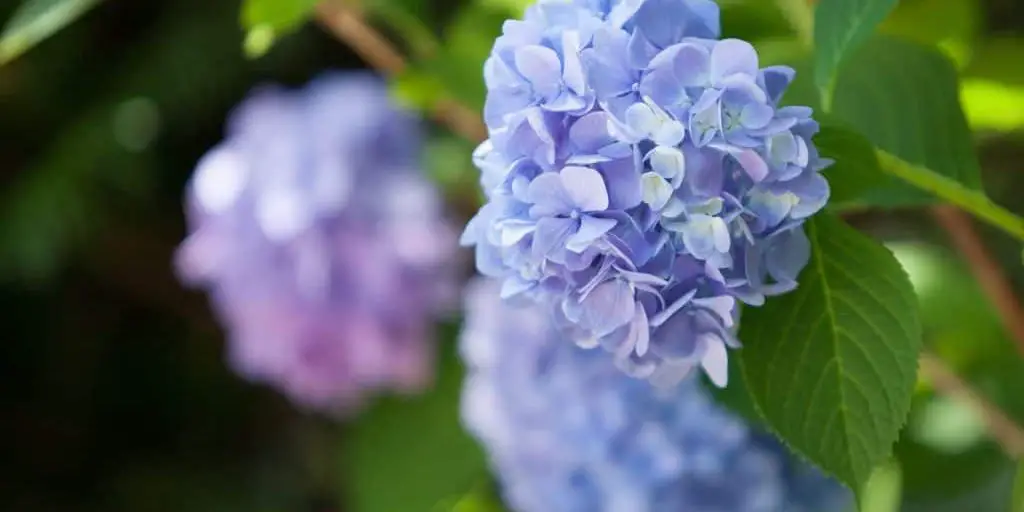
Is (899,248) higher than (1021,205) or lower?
higher

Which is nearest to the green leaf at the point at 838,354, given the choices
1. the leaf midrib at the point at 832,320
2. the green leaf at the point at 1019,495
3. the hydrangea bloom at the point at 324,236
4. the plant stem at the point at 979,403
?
the leaf midrib at the point at 832,320

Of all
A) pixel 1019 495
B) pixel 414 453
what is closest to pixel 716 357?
pixel 1019 495

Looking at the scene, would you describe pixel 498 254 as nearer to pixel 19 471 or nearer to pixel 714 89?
pixel 714 89

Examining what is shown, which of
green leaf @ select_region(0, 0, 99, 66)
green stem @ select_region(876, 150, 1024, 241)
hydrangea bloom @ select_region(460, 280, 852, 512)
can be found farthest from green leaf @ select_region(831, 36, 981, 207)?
green leaf @ select_region(0, 0, 99, 66)

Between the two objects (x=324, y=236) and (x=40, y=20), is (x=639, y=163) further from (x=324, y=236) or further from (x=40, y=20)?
(x=324, y=236)

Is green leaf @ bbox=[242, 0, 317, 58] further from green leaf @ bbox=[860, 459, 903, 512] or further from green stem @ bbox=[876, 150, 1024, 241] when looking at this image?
green leaf @ bbox=[860, 459, 903, 512]

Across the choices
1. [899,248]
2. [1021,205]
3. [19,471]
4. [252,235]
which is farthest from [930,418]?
[19,471]

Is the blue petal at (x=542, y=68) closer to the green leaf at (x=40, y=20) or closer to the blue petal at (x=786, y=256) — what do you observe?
the blue petal at (x=786, y=256)
